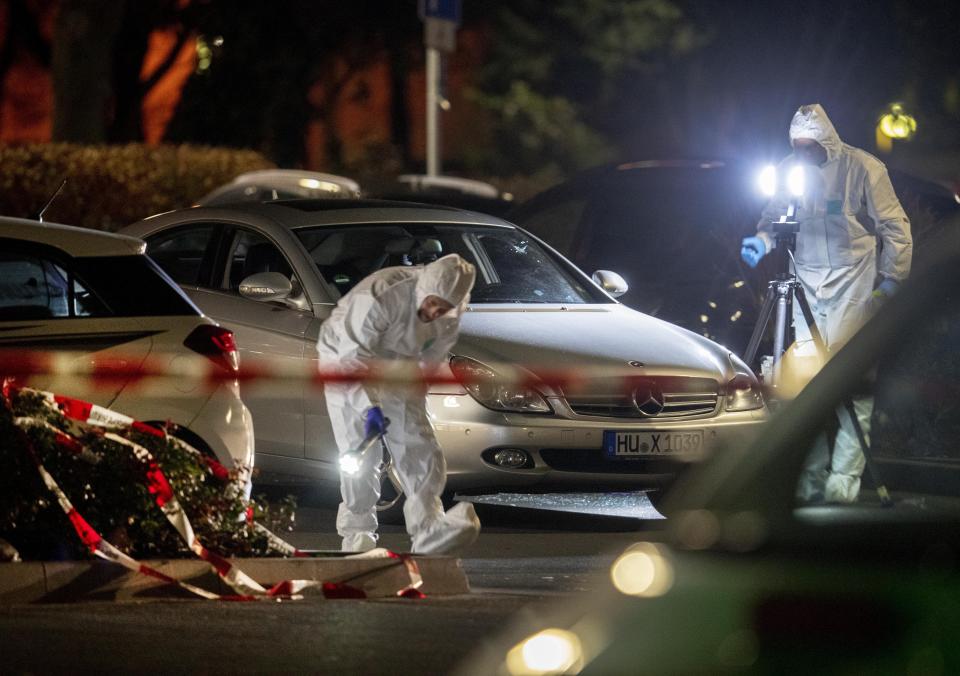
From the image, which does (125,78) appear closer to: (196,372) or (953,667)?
(196,372)

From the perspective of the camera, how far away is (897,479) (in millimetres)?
3402

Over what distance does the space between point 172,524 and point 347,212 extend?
3.31 meters

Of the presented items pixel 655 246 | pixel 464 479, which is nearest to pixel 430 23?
pixel 655 246

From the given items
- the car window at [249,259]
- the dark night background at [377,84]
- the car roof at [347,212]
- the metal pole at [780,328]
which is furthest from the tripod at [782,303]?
the dark night background at [377,84]

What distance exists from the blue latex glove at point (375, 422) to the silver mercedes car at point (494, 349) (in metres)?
1.14

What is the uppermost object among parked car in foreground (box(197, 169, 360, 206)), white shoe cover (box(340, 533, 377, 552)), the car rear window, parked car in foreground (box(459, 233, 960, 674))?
parked car in foreground (box(459, 233, 960, 674))

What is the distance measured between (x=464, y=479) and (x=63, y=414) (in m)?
2.03

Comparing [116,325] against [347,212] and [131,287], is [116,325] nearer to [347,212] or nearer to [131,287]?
[131,287]

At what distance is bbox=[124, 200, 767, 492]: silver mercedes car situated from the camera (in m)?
9.24

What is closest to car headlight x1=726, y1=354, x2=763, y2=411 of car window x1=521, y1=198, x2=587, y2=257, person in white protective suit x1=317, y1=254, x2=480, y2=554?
person in white protective suit x1=317, y1=254, x2=480, y2=554

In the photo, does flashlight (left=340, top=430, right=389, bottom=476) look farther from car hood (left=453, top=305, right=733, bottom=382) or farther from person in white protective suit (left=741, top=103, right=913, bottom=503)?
person in white protective suit (left=741, top=103, right=913, bottom=503)

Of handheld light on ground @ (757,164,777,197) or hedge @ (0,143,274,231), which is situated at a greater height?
handheld light on ground @ (757,164,777,197)

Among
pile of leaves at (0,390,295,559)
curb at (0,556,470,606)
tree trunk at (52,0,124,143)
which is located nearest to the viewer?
curb at (0,556,470,606)

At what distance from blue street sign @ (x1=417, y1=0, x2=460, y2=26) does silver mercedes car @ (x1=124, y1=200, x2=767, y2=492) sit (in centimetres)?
1037
